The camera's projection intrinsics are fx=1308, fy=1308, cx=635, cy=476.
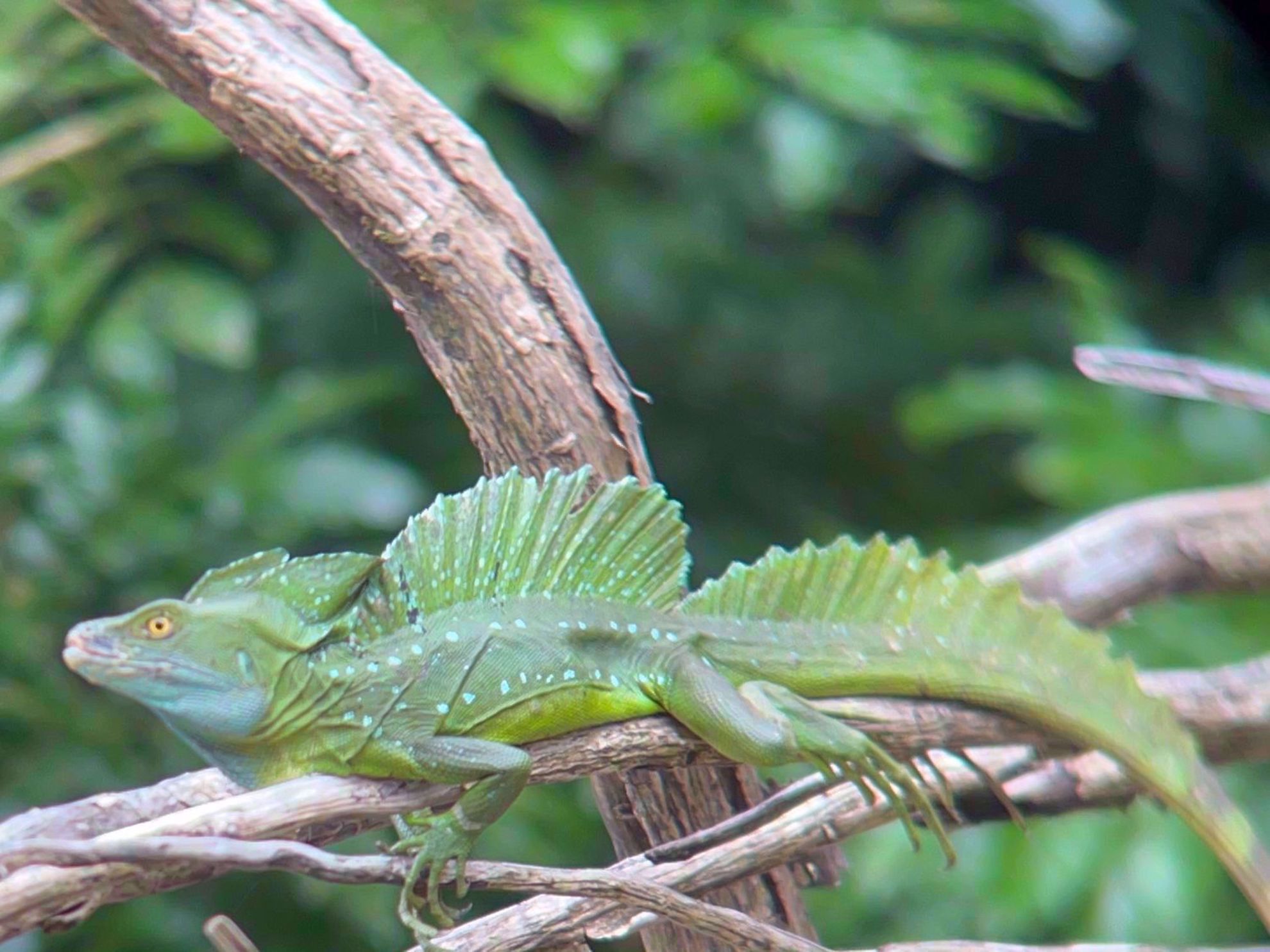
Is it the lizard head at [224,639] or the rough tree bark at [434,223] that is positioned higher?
the rough tree bark at [434,223]

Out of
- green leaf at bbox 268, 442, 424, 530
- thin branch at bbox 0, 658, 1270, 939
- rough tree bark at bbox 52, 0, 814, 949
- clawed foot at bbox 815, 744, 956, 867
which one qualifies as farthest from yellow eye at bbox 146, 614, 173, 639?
green leaf at bbox 268, 442, 424, 530

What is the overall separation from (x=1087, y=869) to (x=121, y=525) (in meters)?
1.81

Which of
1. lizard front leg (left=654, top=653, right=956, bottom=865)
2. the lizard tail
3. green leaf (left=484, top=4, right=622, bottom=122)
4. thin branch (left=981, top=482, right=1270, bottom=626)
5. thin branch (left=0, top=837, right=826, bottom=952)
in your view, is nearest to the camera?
thin branch (left=0, top=837, right=826, bottom=952)

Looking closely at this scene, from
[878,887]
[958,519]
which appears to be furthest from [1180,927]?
[958,519]

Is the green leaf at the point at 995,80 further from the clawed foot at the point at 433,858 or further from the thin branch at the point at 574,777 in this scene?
the clawed foot at the point at 433,858

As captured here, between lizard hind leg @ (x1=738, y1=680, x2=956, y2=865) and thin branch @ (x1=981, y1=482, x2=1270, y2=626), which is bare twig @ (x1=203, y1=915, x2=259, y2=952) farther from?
thin branch @ (x1=981, y1=482, x2=1270, y2=626)

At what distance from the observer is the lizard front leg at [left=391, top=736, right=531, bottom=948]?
125cm

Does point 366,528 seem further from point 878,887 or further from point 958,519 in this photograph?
point 958,519

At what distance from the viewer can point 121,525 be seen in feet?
7.30

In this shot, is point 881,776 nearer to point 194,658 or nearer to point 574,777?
point 574,777

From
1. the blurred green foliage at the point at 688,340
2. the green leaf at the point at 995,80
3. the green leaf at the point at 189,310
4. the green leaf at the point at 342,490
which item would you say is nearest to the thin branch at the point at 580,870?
the blurred green foliage at the point at 688,340

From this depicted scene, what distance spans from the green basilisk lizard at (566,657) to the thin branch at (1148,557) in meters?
0.58

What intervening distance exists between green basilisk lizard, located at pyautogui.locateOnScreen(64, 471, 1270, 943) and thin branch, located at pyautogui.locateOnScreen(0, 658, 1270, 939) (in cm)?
2

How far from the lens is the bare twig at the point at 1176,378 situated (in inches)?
65.7
